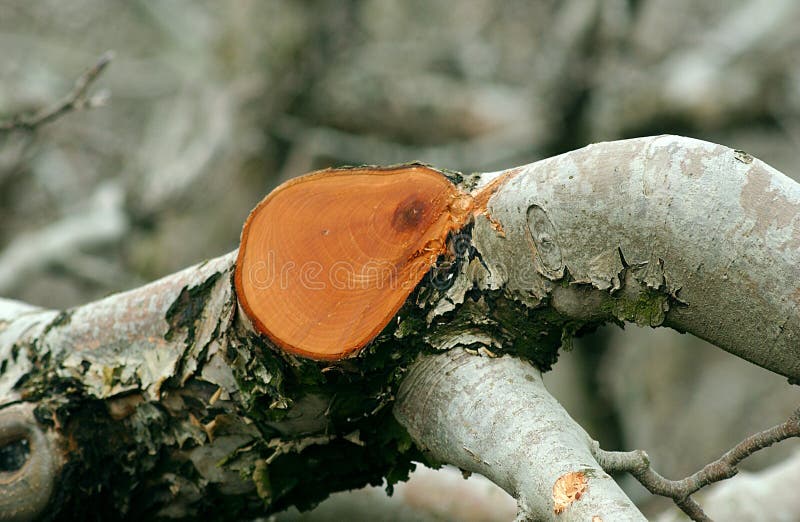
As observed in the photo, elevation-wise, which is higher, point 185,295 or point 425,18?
point 425,18

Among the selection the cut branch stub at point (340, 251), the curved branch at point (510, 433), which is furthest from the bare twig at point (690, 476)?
the cut branch stub at point (340, 251)

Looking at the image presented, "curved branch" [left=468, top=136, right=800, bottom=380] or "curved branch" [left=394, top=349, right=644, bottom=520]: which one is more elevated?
"curved branch" [left=468, top=136, right=800, bottom=380]

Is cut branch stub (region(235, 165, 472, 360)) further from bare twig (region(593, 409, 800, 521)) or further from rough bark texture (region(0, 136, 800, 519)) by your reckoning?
bare twig (region(593, 409, 800, 521))

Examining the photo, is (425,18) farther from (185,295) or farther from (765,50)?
(185,295)

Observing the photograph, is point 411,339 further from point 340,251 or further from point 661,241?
point 661,241

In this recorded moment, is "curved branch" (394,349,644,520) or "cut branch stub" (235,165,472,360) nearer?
"curved branch" (394,349,644,520)

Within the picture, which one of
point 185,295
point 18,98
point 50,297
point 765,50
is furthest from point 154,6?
point 185,295

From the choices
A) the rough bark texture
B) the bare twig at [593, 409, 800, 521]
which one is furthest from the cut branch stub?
the bare twig at [593, 409, 800, 521]
